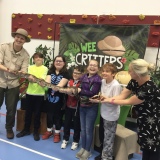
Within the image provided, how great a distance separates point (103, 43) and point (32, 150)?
269 centimetres

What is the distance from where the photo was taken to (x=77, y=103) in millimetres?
3236

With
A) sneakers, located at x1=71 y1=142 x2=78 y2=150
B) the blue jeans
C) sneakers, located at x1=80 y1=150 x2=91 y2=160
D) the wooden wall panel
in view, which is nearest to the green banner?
the wooden wall panel

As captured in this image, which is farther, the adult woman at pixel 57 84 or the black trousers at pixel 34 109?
the black trousers at pixel 34 109

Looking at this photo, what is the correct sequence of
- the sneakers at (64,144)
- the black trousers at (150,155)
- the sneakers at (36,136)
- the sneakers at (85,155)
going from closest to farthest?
the black trousers at (150,155) → the sneakers at (85,155) → the sneakers at (64,144) → the sneakers at (36,136)

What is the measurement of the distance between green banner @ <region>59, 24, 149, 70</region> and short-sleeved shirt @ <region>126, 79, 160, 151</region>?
2440 millimetres

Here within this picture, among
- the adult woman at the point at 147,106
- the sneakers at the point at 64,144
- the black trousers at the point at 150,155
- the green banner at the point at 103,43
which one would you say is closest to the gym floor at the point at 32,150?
the sneakers at the point at 64,144

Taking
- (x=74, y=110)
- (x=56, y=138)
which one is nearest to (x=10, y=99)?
(x=56, y=138)

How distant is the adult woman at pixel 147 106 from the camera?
196cm

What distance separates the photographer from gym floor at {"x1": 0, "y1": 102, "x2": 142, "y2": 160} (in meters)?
3.10

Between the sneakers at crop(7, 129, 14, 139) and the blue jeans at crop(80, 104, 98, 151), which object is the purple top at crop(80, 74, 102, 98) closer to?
the blue jeans at crop(80, 104, 98, 151)

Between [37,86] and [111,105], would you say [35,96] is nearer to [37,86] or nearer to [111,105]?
[37,86]

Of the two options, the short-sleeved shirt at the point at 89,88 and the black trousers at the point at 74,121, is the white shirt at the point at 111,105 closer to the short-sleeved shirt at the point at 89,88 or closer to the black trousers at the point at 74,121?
the short-sleeved shirt at the point at 89,88
